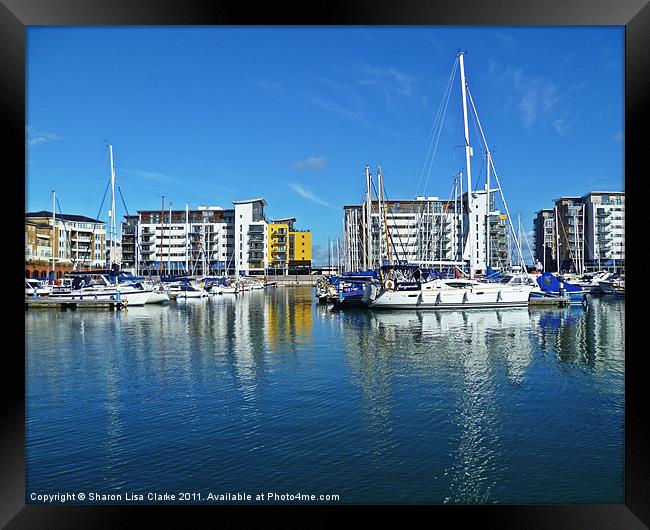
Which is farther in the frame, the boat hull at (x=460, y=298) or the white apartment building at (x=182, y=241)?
the white apartment building at (x=182, y=241)

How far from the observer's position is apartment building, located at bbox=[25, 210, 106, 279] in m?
41.0

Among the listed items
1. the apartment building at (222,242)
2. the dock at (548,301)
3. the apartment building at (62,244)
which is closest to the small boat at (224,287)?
the apartment building at (62,244)

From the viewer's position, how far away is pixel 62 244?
2029 inches

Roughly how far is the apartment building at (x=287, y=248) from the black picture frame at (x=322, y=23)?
230ft

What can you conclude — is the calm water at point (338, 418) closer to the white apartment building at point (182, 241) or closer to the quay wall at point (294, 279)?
the white apartment building at point (182, 241)

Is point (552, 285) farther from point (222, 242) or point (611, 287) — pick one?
point (222, 242)

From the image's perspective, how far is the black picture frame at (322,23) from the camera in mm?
3945

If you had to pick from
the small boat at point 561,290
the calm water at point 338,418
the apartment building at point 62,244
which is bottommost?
the calm water at point 338,418

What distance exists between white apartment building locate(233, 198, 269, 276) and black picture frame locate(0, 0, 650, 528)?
217ft

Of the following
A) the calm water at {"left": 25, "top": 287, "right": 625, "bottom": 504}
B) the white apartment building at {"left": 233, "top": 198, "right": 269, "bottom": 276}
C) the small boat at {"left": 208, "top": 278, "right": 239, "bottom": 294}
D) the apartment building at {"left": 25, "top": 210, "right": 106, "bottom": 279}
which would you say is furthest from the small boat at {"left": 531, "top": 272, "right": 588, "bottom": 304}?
the white apartment building at {"left": 233, "top": 198, "right": 269, "bottom": 276}

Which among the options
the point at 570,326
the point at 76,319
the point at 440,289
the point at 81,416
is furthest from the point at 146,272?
the point at 81,416

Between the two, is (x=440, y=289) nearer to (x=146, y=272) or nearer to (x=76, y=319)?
(x=76, y=319)

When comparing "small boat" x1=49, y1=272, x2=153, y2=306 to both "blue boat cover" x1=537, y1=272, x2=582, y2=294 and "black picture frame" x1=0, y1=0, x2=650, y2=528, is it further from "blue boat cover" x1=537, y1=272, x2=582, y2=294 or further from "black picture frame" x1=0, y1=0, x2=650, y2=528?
"black picture frame" x1=0, y1=0, x2=650, y2=528

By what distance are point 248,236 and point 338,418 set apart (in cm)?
6499
